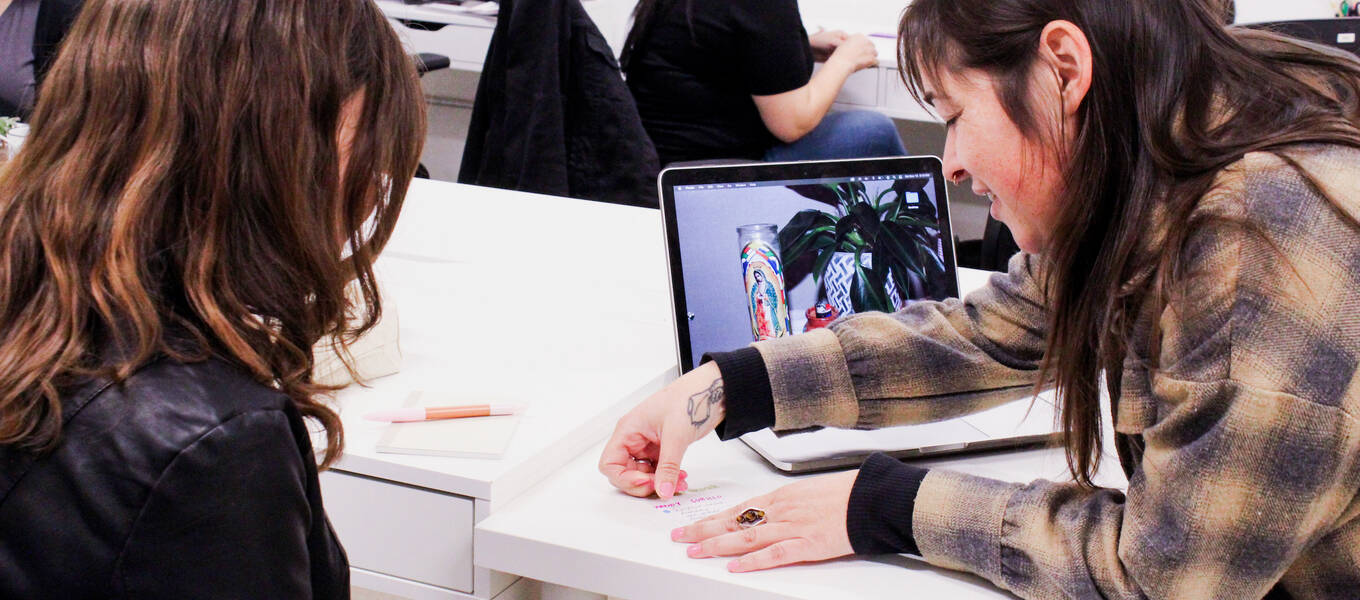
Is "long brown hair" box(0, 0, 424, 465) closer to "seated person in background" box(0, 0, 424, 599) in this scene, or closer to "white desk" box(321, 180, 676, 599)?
"seated person in background" box(0, 0, 424, 599)

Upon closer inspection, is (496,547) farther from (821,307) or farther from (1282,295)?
(1282,295)

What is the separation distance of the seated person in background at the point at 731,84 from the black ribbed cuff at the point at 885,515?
5.37 ft

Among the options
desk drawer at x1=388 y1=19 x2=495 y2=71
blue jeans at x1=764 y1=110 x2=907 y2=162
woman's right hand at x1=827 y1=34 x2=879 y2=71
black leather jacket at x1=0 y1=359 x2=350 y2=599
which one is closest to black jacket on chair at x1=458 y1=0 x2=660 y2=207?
blue jeans at x1=764 y1=110 x2=907 y2=162

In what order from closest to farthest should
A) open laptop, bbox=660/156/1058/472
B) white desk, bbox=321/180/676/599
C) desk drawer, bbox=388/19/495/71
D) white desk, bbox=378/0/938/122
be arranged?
white desk, bbox=321/180/676/599
open laptop, bbox=660/156/1058/472
white desk, bbox=378/0/938/122
desk drawer, bbox=388/19/495/71

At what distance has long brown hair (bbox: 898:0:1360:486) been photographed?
846mm

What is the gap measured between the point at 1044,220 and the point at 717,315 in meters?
0.41

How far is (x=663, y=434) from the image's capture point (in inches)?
42.9

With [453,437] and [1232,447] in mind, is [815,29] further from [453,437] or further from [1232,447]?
[1232,447]

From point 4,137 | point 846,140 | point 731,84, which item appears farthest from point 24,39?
point 846,140

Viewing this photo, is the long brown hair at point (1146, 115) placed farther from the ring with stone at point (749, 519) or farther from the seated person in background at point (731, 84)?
the seated person in background at point (731, 84)

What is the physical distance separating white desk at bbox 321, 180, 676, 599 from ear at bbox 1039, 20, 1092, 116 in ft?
1.71

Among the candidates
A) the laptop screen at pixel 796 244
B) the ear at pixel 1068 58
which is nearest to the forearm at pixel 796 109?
the laptop screen at pixel 796 244

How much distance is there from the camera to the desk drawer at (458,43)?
399 centimetres

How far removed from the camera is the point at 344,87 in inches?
32.2
